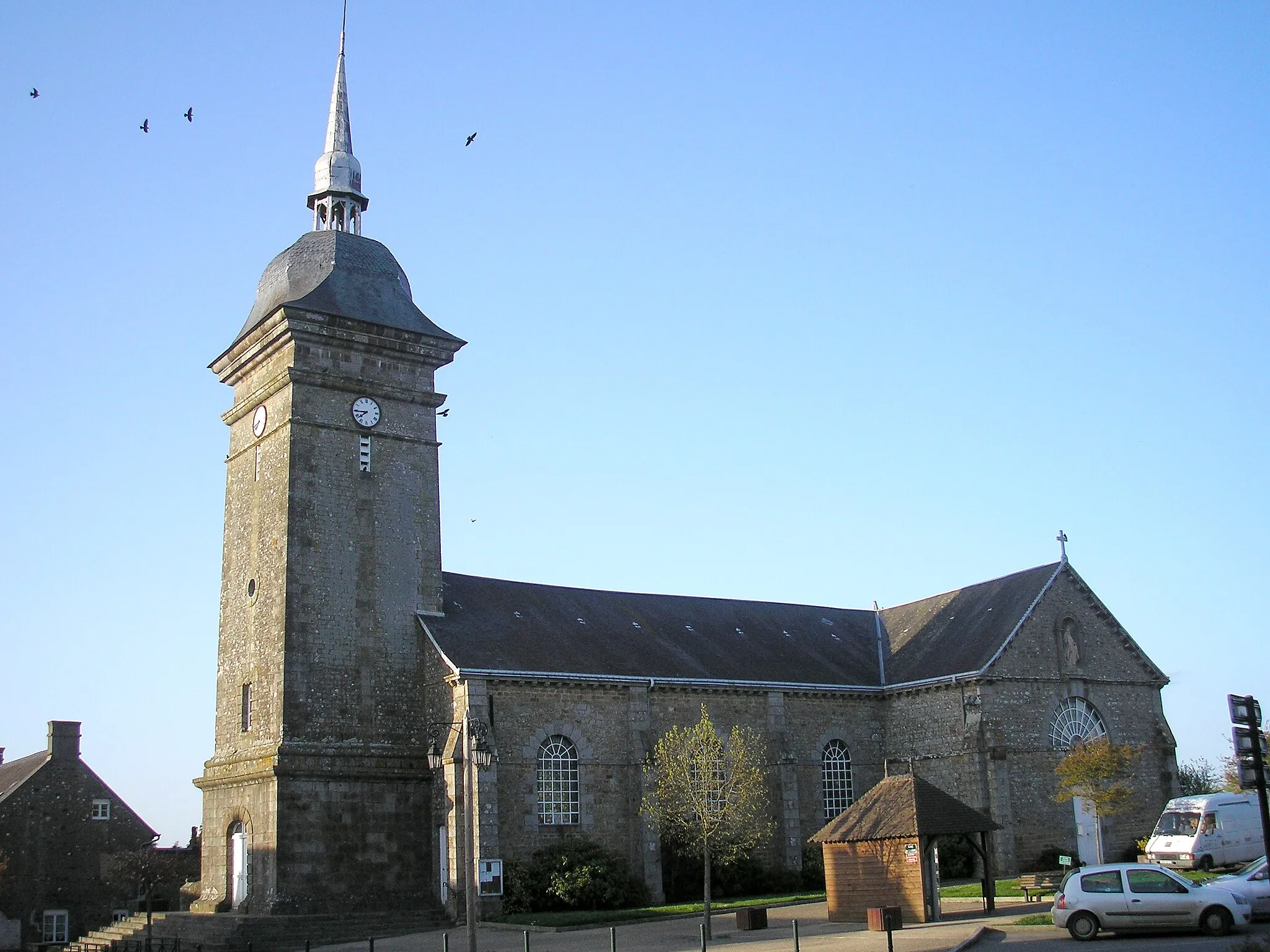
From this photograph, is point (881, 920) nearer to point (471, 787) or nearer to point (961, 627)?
point (471, 787)

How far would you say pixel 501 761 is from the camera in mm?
31547

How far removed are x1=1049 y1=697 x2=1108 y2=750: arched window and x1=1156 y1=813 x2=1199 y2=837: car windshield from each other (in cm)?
537

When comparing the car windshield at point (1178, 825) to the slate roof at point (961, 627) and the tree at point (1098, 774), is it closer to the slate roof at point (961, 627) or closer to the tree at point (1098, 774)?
the tree at point (1098, 774)

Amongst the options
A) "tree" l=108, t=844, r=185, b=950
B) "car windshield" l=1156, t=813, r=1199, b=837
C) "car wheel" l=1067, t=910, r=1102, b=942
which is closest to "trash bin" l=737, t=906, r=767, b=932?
"car wheel" l=1067, t=910, r=1102, b=942

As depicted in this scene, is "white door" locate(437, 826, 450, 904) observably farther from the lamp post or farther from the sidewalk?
the sidewalk

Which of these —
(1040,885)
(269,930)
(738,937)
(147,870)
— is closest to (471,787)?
(269,930)

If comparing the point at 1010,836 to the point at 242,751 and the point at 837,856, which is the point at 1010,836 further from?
the point at 242,751

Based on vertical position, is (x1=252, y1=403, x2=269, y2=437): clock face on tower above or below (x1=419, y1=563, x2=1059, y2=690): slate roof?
above

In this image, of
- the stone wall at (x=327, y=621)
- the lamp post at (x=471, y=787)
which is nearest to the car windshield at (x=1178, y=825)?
the lamp post at (x=471, y=787)

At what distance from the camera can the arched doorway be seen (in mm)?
31438

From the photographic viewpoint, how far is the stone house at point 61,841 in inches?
1647

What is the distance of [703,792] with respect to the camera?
30.7 metres

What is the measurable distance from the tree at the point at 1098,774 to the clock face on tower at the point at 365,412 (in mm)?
20052

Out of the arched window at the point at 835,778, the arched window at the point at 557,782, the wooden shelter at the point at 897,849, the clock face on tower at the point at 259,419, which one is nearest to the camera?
the wooden shelter at the point at 897,849
